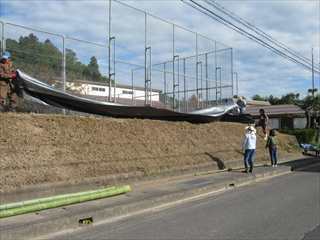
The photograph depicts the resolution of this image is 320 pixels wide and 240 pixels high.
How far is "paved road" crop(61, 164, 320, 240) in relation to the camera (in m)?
8.24

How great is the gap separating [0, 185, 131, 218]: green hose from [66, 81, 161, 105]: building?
672 cm

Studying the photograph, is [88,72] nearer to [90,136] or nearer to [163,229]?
[90,136]

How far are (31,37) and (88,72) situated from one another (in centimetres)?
356

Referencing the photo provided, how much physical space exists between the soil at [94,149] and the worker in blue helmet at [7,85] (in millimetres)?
828

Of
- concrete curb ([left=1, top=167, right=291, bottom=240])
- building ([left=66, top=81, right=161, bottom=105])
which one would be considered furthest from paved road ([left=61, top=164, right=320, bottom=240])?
building ([left=66, top=81, right=161, bottom=105])

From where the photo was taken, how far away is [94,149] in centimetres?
1330

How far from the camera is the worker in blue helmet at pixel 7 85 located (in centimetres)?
1284

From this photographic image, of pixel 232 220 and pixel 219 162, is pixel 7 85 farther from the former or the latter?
pixel 219 162

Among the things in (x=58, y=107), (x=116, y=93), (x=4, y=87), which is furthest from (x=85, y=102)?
(x=116, y=93)

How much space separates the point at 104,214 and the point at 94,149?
3.76 m

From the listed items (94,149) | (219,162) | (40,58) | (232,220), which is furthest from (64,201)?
(219,162)

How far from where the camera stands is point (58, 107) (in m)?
14.7

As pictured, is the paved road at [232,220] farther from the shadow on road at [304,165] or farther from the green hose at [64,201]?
the shadow on road at [304,165]

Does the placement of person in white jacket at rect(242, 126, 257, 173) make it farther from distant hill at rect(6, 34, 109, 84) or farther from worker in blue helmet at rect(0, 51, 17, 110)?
worker in blue helmet at rect(0, 51, 17, 110)
